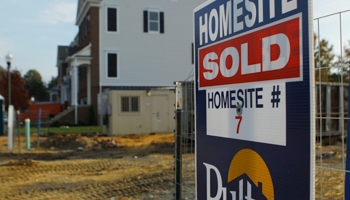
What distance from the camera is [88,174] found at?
8797 mm

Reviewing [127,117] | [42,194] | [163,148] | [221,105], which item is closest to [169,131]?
[127,117]

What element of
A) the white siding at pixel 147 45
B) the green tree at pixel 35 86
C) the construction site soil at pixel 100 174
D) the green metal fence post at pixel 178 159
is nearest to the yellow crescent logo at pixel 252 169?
the construction site soil at pixel 100 174

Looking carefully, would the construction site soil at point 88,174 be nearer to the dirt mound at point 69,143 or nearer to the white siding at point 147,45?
the dirt mound at point 69,143

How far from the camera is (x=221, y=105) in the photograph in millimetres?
2846

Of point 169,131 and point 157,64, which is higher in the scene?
point 157,64

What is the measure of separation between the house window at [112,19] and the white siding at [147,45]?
11.4 inches

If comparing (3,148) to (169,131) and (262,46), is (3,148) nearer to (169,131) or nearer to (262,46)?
(169,131)

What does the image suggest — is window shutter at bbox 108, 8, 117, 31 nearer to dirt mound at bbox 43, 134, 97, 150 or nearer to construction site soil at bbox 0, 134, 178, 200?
dirt mound at bbox 43, 134, 97, 150

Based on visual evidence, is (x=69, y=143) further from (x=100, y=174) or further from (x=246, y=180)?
(x=246, y=180)

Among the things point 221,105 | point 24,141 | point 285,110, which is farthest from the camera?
point 24,141

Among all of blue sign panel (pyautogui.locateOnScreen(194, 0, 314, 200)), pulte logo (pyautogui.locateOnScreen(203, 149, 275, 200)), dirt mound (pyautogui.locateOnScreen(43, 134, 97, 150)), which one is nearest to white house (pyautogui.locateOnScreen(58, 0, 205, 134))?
dirt mound (pyautogui.locateOnScreen(43, 134, 97, 150))

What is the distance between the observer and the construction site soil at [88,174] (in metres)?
6.83

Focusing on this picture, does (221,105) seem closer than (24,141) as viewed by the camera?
Yes

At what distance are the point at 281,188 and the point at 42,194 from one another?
6.05 meters
